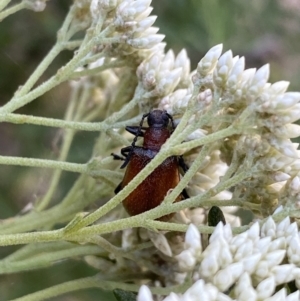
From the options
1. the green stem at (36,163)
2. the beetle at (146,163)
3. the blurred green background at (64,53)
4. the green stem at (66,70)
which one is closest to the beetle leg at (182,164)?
the beetle at (146,163)

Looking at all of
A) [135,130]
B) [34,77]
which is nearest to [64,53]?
[135,130]

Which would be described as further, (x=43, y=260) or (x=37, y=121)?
(x=43, y=260)

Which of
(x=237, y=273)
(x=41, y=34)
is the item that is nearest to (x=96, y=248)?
(x=237, y=273)

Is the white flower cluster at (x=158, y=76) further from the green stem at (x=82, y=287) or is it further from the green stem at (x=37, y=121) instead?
the green stem at (x=82, y=287)

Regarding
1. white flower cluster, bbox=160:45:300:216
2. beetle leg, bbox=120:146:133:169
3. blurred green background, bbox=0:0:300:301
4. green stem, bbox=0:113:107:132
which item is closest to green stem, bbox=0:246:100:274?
beetle leg, bbox=120:146:133:169

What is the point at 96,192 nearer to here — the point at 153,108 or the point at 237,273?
the point at 153,108

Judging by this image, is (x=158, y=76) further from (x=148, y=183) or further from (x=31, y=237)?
(x=31, y=237)
